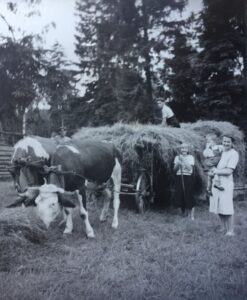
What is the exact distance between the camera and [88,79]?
17.6 feet

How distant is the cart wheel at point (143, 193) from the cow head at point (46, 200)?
3092mm

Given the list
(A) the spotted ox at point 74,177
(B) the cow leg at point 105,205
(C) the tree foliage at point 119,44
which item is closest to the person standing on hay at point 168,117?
(A) the spotted ox at point 74,177

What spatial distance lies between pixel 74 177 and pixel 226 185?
236 cm

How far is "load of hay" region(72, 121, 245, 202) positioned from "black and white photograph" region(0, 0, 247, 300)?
→ 1199 mm

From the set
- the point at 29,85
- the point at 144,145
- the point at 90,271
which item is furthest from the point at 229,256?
the point at 144,145

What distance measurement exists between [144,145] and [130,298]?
5028 millimetres

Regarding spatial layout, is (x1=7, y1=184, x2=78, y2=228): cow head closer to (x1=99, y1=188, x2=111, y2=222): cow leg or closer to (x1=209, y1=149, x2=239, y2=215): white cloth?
(x1=99, y1=188, x2=111, y2=222): cow leg

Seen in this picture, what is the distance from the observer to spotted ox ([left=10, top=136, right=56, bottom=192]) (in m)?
6.41

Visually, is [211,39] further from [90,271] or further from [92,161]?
[90,271]

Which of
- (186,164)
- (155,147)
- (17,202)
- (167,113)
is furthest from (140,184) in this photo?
(17,202)

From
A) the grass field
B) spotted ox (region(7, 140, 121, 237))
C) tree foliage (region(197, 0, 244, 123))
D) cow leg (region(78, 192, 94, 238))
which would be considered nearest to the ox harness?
spotted ox (region(7, 140, 121, 237))

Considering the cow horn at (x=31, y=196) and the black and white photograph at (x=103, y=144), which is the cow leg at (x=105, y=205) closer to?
the black and white photograph at (x=103, y=144)

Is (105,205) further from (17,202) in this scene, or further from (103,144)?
(17,202)

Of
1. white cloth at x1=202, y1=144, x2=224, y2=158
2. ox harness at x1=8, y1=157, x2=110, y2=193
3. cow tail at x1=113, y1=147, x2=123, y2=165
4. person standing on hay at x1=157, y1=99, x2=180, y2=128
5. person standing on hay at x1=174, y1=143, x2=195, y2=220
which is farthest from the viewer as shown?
white cloth at x1=202, y1=144, x2=224, y2=158
